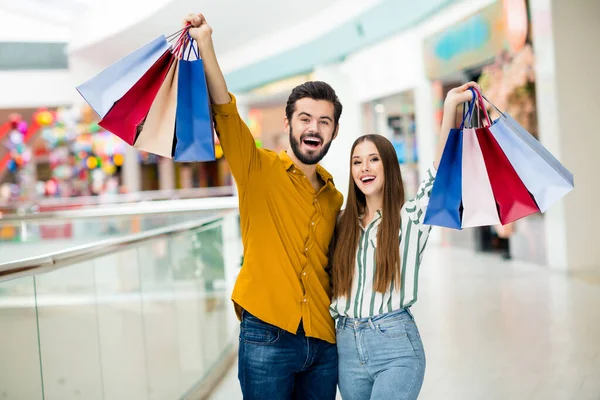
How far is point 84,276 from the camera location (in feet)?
9.20

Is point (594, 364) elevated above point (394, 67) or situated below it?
below

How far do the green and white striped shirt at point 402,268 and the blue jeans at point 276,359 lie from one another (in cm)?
14

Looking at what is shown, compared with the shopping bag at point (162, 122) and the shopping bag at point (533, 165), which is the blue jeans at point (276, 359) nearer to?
the shopping bag at point (162, 122)

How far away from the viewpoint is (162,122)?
6.33 ft

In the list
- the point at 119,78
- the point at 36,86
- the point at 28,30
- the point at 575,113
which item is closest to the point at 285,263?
the point at 119,78

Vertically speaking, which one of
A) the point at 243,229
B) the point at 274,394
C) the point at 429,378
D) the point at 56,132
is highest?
the point at 56,132

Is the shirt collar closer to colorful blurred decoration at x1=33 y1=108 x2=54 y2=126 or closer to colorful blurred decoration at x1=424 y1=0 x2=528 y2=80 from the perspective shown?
colorful blurred decoration at x1=424 y1=0 x2=528 y2=80

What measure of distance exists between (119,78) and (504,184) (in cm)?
119

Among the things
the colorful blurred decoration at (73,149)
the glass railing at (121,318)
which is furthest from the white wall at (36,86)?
the glass railing at (121,318)

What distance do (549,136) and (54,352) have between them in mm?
6445

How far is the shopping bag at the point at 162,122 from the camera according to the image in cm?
190

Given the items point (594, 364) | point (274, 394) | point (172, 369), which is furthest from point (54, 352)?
point (594, 364)

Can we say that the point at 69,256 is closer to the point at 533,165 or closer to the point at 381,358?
the point at 381,358

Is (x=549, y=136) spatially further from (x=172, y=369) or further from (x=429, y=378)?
(x=172, y=369)
